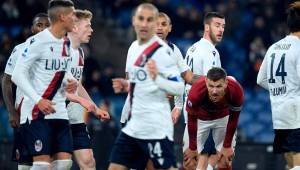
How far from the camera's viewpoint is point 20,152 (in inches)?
445

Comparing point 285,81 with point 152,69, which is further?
point 285,81

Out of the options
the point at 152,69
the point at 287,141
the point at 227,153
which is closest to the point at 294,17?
the point at 287,141

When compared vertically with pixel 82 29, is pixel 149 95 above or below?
below

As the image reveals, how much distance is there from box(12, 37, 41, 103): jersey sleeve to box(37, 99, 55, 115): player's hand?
84 mm

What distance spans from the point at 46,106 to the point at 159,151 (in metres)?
1.39

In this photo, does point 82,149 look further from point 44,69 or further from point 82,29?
point 44,69

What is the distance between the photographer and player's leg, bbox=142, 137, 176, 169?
9.53m

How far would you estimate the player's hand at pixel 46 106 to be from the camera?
Result: 10.1m

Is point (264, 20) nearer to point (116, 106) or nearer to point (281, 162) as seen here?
point (116, 106)

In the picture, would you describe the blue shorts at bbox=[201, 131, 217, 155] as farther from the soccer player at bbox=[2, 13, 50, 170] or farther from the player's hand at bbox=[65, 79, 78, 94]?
the player's hand at bbox=[65, 79, 78, 94]

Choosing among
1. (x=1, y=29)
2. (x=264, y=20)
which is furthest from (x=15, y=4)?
(x=264, y=20)

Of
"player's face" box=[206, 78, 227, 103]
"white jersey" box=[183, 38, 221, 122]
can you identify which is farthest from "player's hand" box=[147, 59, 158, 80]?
"white jersey" box=[183, 38, 221, 122]

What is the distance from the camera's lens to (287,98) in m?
10.9

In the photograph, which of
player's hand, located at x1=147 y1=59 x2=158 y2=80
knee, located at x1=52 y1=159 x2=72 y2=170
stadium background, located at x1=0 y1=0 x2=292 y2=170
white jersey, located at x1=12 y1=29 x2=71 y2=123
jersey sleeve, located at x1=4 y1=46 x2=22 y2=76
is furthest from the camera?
stadium background, located at x1=0 y1=0 x2=292 y2=170
